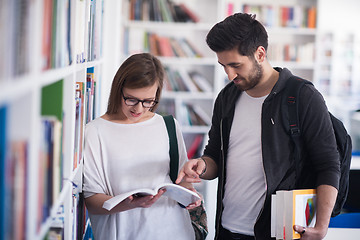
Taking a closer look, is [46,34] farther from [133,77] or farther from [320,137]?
[320,137]

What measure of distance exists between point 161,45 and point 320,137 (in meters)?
3.41

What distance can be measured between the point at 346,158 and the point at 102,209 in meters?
0.91

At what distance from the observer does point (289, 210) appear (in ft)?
5.15

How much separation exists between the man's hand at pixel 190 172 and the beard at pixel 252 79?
1.09ft

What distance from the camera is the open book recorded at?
1453 mm

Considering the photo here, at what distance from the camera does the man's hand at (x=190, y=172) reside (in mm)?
1670

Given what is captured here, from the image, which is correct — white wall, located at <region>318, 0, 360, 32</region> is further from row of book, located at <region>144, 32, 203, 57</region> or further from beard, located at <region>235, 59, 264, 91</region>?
beard, located at <region>235, 59, 264, 91</region>

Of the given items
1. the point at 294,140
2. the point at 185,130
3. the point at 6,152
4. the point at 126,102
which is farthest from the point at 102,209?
the point at 185,130

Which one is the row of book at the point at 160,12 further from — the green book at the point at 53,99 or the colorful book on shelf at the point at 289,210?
the green book at the point at 53,99

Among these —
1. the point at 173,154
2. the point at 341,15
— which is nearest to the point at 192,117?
the point at 173,154

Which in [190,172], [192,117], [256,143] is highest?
[256,143]

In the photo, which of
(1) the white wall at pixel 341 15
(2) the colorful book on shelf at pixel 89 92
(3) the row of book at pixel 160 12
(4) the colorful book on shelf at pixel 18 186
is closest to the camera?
(4) the colorful book on shelf at pixel 18 186

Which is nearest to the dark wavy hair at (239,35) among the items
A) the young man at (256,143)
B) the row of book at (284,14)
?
the young man at (256,143)

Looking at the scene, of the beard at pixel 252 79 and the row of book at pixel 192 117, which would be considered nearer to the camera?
Result: the beard at pixel 252 79
